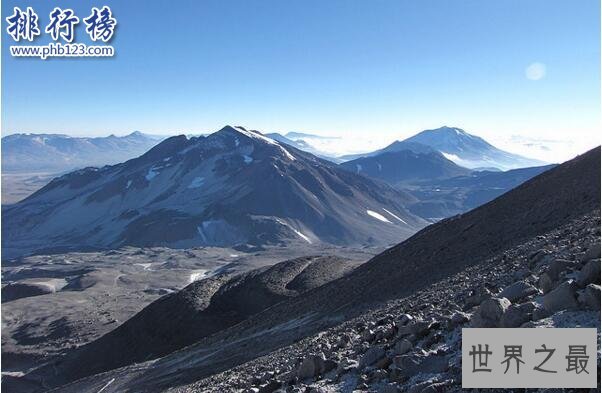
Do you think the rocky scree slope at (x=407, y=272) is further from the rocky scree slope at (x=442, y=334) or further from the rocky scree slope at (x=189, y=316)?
the rocky scree slope at (x=189, y=316)

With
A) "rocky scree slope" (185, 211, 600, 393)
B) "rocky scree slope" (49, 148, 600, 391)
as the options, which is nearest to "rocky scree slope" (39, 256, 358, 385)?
"rocky scree slope" (49, 148, 600, 391)

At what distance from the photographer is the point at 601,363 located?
23.3 ft

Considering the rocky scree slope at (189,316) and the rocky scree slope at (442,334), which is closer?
the rocky scree slope at (442,334)

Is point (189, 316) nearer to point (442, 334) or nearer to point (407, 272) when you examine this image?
point (407, 272)

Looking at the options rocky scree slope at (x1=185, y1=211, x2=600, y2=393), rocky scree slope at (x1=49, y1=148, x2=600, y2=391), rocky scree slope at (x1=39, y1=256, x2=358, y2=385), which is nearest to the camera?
rocky scree slope at (x1=185, y1=211, x2=600, y2=393)

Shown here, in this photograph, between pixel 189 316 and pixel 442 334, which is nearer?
pixel 442 334

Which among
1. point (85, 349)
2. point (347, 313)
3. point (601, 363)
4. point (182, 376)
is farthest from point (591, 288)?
point (85, 349)

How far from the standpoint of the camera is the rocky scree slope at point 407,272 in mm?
26594

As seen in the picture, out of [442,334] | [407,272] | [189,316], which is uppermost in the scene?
[442,334]

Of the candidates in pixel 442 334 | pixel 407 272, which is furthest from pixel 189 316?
pixel 442 334

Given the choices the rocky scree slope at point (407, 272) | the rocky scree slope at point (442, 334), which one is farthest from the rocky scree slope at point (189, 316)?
the rocky scree slope at point (442, 334)

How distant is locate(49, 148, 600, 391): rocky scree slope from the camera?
2659 cm

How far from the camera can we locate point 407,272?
32.1m

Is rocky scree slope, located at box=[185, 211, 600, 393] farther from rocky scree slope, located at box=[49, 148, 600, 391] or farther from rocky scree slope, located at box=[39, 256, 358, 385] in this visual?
rocky scree slope, located at box=[39, 256, 358, 385]
